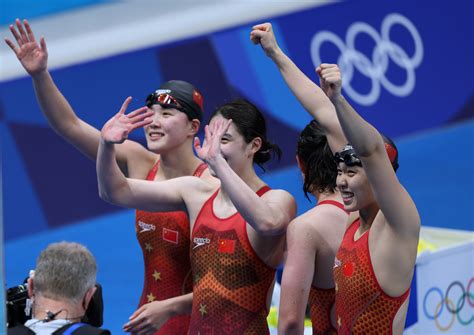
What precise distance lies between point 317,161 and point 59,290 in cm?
149

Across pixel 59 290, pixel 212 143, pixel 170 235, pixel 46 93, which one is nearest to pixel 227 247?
pixel 212 143

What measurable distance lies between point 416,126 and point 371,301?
6.37 metres

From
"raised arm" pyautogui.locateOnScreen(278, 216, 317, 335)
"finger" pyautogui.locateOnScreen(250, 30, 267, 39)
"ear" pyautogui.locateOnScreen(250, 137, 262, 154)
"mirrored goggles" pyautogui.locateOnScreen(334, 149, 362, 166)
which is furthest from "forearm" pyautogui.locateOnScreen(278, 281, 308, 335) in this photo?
"finger" pyautogui.locateOnScreen(250, 30, 267, 39)

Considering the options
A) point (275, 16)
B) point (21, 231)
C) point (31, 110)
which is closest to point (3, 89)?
point (31, 110)

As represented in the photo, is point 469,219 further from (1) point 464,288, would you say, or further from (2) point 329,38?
(1) point 464,288

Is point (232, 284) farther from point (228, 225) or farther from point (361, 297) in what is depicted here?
point (361, 297)

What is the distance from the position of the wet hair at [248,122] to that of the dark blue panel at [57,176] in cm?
417

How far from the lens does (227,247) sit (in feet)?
15.1

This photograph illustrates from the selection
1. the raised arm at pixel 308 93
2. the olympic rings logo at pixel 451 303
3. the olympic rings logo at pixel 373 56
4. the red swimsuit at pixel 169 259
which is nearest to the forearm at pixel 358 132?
the raised arm at pixel 308 93

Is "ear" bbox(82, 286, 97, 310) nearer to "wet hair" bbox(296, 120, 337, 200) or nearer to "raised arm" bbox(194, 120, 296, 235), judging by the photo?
"raised arm" bbox(194, 120, 296, 235)

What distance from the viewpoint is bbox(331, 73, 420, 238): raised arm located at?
12.1 ft

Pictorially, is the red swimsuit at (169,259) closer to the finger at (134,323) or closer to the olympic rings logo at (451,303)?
the finger at (134,323)

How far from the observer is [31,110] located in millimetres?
8883

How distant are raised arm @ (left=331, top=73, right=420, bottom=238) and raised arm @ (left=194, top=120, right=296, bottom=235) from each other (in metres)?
0.67
